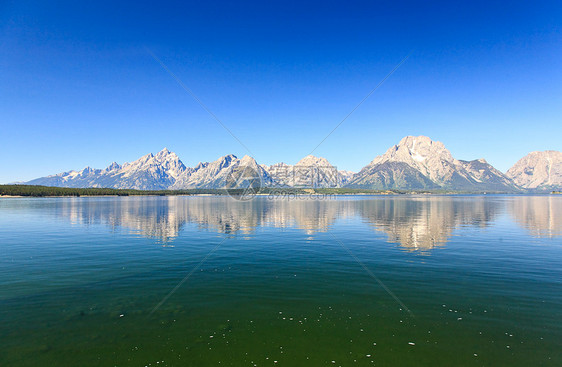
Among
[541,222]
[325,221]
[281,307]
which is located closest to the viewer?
[281,307]

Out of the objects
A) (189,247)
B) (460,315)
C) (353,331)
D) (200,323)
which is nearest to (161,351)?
→ (200,323)

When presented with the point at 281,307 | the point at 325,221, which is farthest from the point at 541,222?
the point at 281,307

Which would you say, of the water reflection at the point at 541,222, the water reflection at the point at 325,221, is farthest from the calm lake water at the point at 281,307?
the water reflection at the point at 541,222

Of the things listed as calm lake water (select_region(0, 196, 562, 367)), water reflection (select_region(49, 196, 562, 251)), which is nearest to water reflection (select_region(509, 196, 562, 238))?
water reflection (select_region(49, 196, 562, 251))

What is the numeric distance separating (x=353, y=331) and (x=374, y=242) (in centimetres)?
3130

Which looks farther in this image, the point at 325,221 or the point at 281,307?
the point at 325,221

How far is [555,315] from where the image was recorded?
60.7 ft

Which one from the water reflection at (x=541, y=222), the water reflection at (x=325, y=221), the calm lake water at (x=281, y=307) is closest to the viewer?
the calm lake water at (x=281, y=307)

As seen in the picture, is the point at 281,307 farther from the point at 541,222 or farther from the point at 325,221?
the point at 541,222

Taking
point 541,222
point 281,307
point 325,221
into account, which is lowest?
point 325,221

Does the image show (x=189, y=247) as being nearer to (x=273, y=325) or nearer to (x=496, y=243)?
(x=273, y=325)

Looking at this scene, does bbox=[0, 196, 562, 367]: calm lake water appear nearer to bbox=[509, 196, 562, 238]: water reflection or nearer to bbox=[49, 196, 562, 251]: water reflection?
bbox=[49, 196, 562, 251]: water reflection

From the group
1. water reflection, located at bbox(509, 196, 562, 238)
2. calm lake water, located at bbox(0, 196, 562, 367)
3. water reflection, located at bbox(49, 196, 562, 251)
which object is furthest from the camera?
water reflection, located at bbox(509, 196, 562, 238)

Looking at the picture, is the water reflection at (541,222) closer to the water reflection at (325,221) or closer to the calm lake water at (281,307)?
the water reflection at (325,221)
